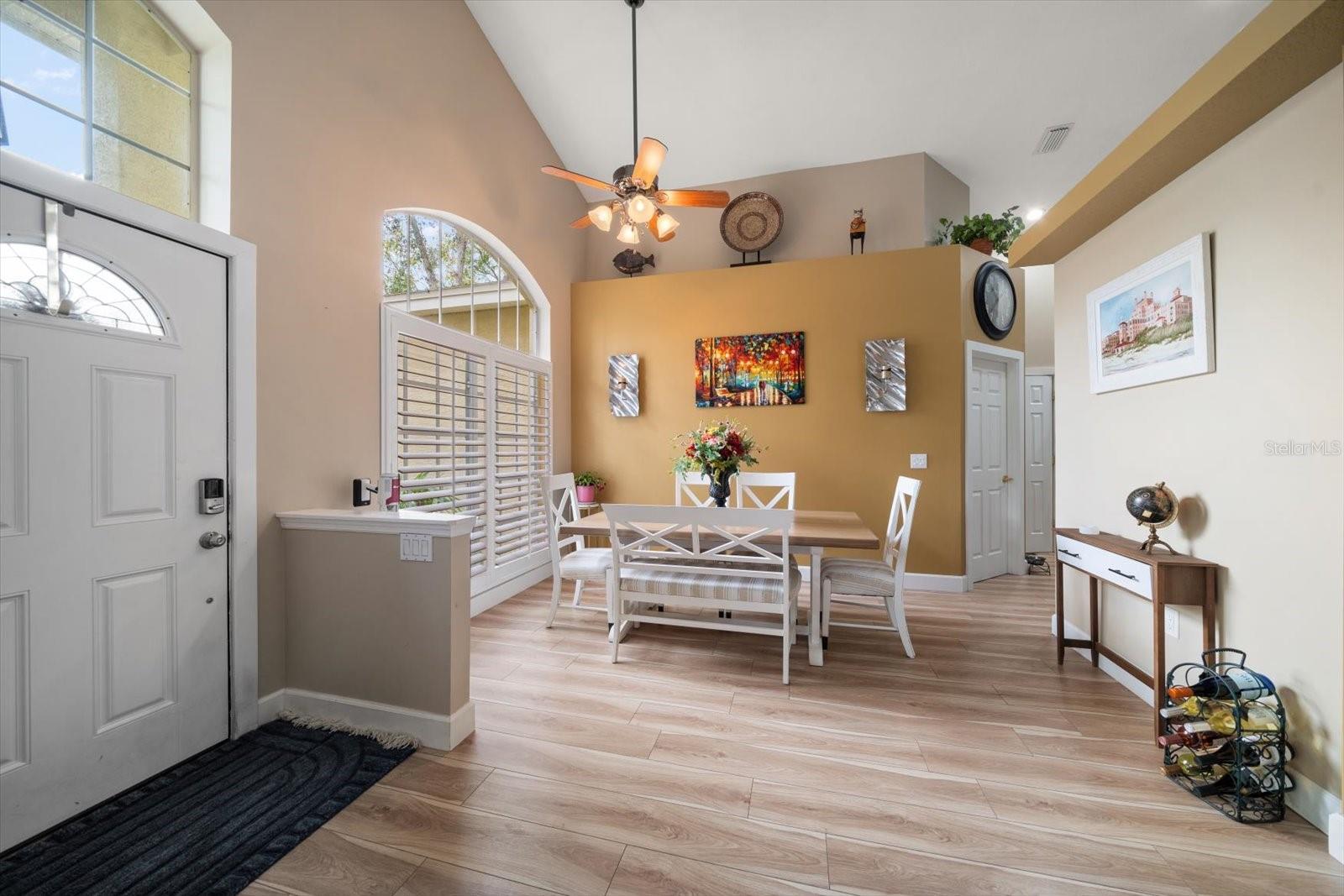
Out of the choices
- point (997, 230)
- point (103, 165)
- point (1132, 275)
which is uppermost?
point (997, 230)

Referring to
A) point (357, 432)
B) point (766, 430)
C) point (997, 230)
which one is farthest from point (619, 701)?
point (997, 230)

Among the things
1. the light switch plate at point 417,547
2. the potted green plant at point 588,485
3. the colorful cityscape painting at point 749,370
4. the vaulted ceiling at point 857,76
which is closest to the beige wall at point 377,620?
the light switch plate at point 417,547

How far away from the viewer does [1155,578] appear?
6.51ft

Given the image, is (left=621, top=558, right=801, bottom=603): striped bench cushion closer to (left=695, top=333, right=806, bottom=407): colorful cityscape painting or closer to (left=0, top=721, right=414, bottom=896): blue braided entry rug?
(left=0, top=721, right=414, bottom=896): blue braided entry rug

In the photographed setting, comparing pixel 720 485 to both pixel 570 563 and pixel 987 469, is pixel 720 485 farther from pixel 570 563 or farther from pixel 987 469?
pixel 987 469

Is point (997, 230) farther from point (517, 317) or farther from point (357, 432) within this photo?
point (357, 432)

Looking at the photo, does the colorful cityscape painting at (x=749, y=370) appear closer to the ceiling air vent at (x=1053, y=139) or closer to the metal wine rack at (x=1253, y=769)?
the ceiling air vent at (x=1053, y=139)

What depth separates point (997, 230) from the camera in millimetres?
4242

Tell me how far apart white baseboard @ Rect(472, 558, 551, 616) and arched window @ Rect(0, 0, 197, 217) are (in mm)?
2636

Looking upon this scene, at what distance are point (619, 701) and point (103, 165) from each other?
114 inches

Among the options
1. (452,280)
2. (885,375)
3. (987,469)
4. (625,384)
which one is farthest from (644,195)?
(987,469)

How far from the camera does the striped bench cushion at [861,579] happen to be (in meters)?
2.85

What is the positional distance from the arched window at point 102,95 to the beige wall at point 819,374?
323cm

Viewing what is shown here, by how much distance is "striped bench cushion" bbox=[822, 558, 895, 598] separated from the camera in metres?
2.85
